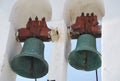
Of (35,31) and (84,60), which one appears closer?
(84,60)

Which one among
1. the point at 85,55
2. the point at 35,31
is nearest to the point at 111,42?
the point at 85,55

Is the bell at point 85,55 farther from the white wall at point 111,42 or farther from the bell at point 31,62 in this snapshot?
the bell at point 31,62

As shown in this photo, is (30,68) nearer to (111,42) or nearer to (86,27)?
(86,27)

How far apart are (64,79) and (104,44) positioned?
598 millimetres

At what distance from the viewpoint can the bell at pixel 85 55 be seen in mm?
5754

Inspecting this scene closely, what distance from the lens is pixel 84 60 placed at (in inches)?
234

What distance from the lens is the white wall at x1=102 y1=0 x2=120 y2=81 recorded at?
5301 mm

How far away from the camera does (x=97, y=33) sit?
597 centimetres

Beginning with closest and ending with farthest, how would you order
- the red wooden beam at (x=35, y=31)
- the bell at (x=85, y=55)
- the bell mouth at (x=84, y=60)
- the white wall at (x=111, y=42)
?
1. the white wall at (x=111, y=42)
2. the bell at (x=85, y=55)
3. the bell mouth at (x=84, y=60)
4. the red wooden beam at (x=35, y=31)

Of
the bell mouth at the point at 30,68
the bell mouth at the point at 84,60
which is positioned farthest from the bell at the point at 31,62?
the bell mouth at the point at 84,60

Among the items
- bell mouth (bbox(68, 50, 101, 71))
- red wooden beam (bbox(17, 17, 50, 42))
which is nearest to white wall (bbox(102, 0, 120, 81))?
bell mouth (bbox(68, 50, 101, 71))

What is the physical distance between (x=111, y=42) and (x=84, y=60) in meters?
0.53

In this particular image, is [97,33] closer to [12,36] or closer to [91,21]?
[91,21]

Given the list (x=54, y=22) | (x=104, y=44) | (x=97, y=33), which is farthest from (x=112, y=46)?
(x=54, y=22)
